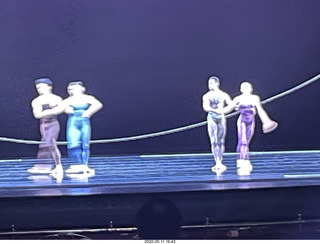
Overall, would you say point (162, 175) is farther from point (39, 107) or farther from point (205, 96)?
point (39, 107)

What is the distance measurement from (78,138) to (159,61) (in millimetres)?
317

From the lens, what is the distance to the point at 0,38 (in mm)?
1881

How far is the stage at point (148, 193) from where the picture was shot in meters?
1.85

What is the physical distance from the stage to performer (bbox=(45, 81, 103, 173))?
0.02 meters

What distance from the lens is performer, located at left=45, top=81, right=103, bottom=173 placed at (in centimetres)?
191

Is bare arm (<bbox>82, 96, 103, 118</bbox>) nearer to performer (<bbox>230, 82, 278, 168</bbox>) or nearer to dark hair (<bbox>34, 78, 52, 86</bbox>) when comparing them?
dark hair (<bbox>34, 78, 52, 86</bbox>)

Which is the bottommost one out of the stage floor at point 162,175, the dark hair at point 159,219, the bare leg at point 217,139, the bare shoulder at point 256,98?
the dark hair at point 159,219

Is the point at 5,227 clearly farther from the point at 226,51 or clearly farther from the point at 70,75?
the point at 226,51

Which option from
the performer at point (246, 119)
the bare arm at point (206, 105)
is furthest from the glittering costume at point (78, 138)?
the performer at point (246, 119)

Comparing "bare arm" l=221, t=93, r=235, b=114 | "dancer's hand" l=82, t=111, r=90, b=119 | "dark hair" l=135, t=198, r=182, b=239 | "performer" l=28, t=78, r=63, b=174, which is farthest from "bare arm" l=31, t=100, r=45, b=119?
"bare arm" l=221, t=93, r=235, b=114

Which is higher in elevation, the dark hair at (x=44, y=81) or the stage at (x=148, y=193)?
the dark hair at (x=44, y=81)

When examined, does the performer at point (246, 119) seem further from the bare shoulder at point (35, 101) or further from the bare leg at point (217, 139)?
the bare shoulder at point (35, 101)

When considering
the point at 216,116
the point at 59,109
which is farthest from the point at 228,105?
the point at 59,109

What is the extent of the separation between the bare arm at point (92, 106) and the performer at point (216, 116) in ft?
0.98
